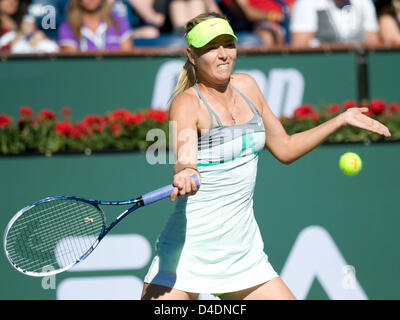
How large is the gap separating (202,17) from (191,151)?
729 mm

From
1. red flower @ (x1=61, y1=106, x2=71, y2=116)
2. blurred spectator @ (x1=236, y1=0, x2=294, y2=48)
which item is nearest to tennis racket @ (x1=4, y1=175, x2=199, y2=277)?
red flower @ (x1=61, y1=106, x2=71, y2=116)

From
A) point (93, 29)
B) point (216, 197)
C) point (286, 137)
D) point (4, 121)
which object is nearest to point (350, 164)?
point (286, 137)

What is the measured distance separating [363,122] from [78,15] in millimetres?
3917

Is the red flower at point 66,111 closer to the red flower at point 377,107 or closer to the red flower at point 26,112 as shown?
the red flower at point 26,112

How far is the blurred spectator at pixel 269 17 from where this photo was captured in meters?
7.28

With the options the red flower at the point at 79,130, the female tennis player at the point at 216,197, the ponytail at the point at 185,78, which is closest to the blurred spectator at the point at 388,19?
the red flower at the point at 79,130

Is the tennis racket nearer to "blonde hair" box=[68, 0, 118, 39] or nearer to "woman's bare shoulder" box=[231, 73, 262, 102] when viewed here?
"woman's bare shoulder" box=[231, 73, 262, 102]

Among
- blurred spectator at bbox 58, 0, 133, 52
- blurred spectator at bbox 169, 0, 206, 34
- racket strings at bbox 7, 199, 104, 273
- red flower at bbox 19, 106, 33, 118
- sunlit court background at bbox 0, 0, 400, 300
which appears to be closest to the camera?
racket strings at bbox 7, 199, 104, 273

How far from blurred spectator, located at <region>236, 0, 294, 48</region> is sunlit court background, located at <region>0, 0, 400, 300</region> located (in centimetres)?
134

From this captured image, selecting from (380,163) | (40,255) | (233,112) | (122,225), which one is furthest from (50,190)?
(380,163)

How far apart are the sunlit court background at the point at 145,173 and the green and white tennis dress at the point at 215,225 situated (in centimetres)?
162

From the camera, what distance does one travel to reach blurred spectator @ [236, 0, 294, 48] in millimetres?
7277

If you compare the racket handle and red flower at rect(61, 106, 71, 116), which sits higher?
red flower at rect(61, 106, 71, 116)
